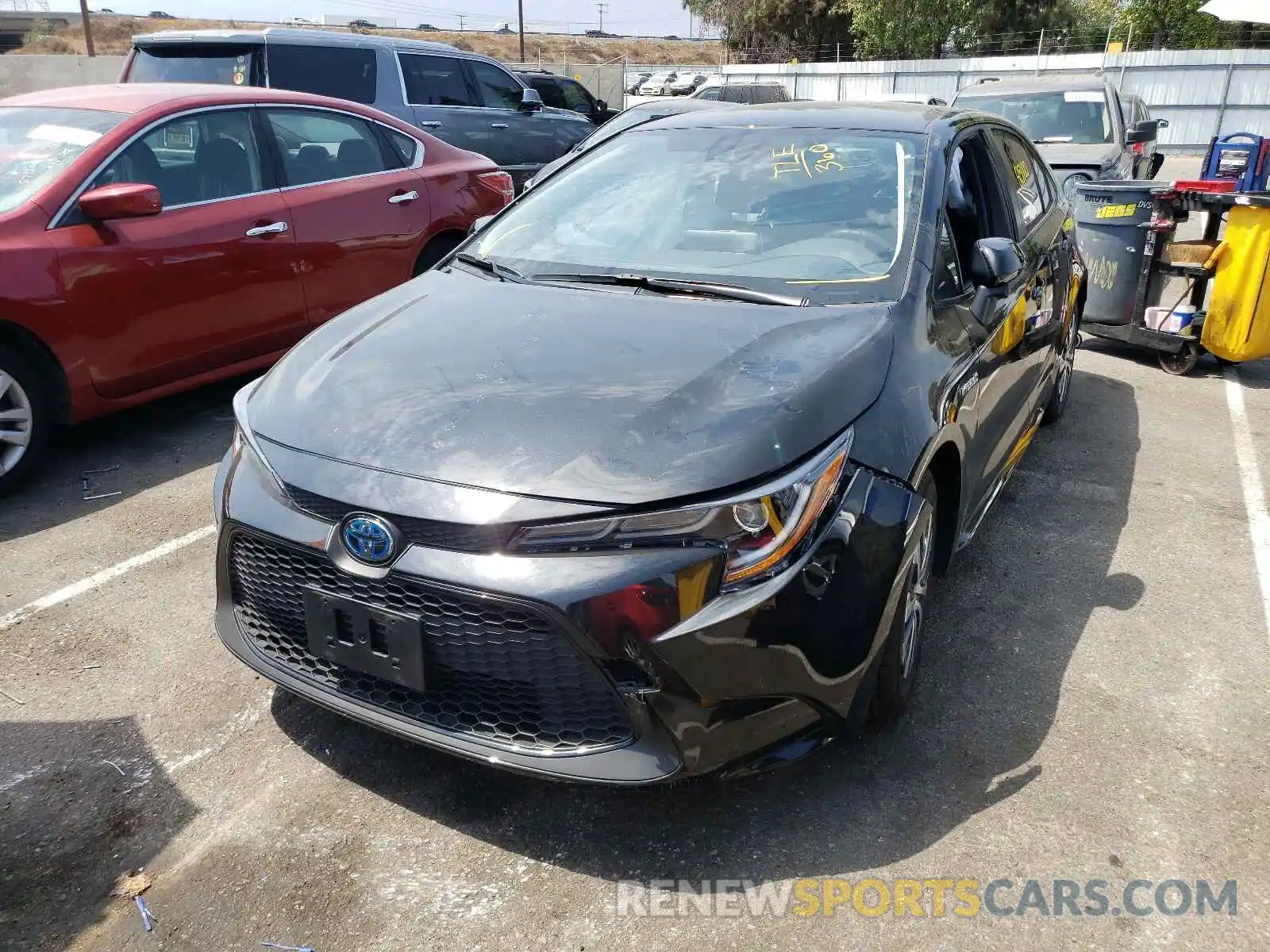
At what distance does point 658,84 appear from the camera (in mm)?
36219

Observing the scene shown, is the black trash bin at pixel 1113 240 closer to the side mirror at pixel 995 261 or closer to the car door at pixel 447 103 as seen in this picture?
the side mirror at pixel 995 261

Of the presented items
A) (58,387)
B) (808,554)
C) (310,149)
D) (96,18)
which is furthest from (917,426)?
(96,18)

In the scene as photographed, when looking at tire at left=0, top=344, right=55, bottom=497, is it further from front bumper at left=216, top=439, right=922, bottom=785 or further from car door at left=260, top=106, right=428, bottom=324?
front bumper at left=216, top=439, right=922, bottom=785

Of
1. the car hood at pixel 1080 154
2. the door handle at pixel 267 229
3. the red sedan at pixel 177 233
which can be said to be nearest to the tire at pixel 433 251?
the red sedan at pixel 177 233

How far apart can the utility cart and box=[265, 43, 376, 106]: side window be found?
5708 mm

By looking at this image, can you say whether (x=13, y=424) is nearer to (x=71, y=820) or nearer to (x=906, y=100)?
(x=71, y=820)

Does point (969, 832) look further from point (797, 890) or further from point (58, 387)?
point (58, 387)

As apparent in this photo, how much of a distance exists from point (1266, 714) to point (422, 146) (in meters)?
5.35

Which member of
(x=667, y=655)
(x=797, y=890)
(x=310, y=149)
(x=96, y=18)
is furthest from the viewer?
(x=96, y=18)

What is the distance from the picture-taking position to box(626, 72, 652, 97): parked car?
3662 centimetres

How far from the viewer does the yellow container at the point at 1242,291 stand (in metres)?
6.04

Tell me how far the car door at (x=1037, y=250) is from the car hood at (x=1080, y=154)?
443 centimetres

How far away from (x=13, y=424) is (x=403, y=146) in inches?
113

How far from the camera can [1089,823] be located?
248 centimetres
